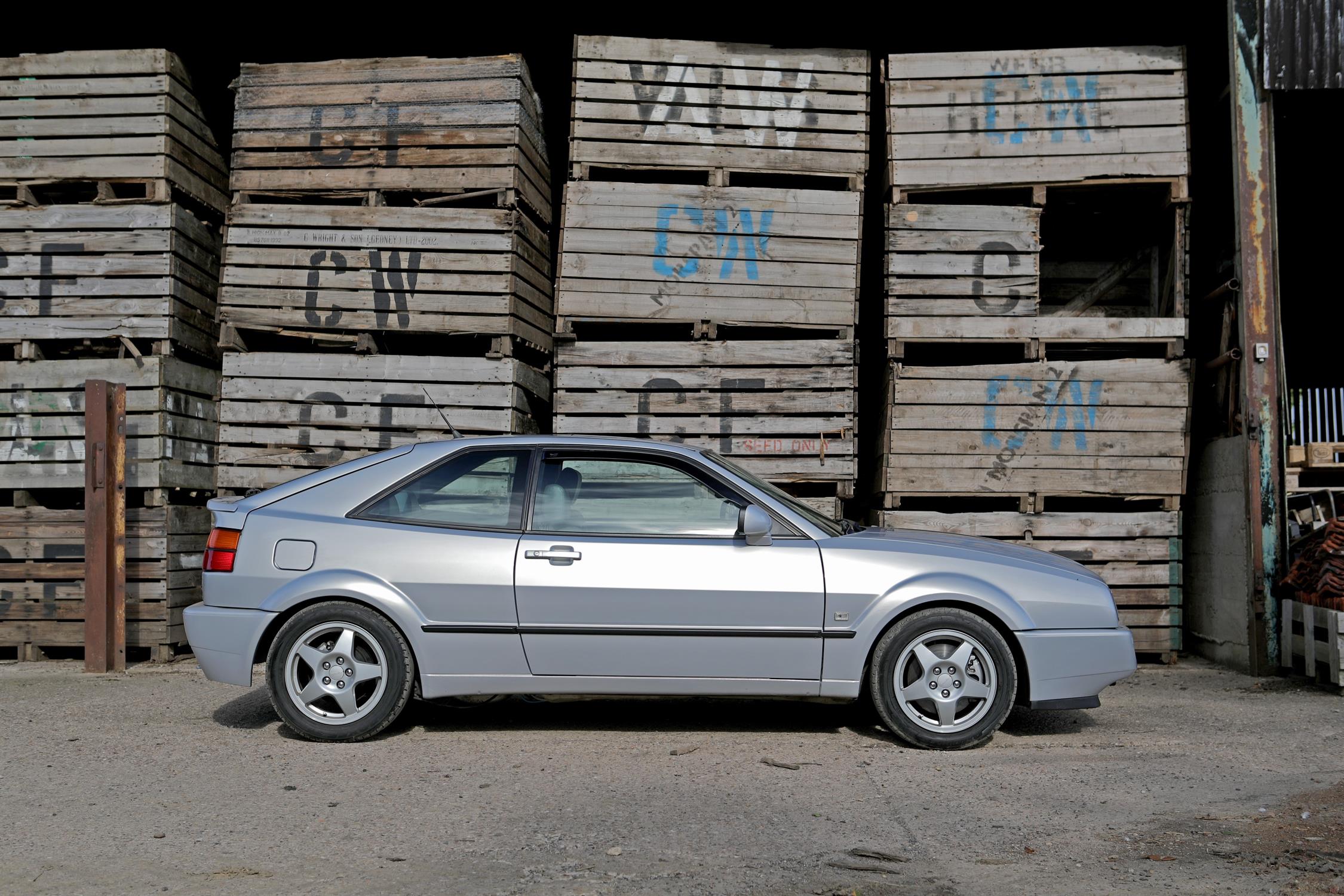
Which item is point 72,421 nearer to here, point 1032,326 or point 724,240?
point 724,240

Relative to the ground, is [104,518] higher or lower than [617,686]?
higher

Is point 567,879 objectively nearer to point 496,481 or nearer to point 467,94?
point 496,481

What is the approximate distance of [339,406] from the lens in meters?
7.78

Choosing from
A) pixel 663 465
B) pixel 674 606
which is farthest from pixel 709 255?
pixel 674 606

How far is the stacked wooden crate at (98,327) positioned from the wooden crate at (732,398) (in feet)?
9.53

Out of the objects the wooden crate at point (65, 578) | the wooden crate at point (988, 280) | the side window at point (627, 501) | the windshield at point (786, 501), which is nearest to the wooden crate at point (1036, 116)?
the wooden crate at point (988, 280)

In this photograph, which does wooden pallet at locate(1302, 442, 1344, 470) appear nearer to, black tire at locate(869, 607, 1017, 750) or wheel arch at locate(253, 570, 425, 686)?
black tire at locate(869, 607, 1017, 750)

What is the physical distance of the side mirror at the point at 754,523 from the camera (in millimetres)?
4809

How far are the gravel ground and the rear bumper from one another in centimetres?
27

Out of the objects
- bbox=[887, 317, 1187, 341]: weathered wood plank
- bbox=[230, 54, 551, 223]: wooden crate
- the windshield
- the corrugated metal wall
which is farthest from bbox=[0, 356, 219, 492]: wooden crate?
the corrugated metal wall

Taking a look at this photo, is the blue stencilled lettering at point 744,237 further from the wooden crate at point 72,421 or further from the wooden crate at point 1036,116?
the wooden crate at point 72,421

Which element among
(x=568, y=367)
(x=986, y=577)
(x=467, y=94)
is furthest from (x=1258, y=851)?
(x=467, y=94)

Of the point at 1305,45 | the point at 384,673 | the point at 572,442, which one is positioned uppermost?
the point at 1305,45

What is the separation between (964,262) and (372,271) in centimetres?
446
